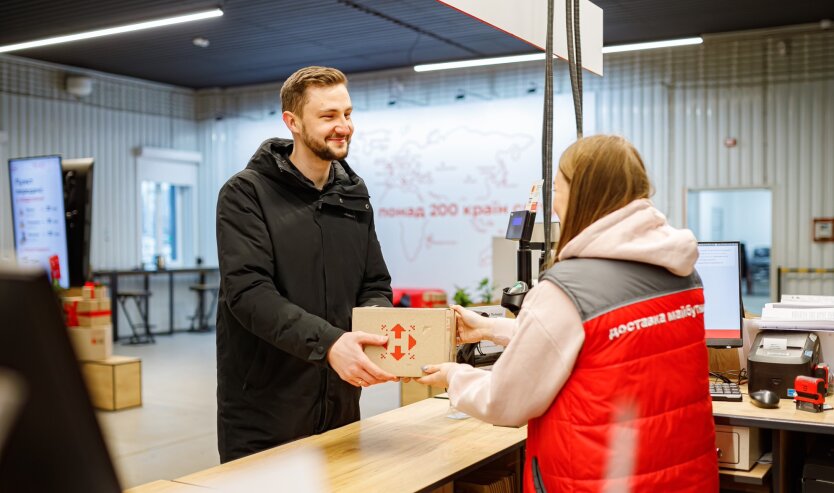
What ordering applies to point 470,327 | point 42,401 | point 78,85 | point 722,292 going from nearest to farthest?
point 42,401 → point 470,327 → point 722,292 → point 78,85

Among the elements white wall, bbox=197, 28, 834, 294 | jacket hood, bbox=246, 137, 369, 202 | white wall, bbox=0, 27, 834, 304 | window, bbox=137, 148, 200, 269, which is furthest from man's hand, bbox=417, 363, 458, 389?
window, bbox=137, 148, 200, 269

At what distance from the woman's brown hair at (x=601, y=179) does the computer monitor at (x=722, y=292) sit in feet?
4.80

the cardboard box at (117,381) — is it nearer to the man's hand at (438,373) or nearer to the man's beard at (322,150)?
the man's beard at (322,150)

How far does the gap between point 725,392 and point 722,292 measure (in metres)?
0.51

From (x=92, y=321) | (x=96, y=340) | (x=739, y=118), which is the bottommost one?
(x=96, y=340)

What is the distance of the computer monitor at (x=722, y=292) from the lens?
2922 mm

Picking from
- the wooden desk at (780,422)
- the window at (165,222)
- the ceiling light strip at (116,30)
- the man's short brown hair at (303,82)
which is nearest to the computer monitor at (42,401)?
the man's short brown hair at (303,82)

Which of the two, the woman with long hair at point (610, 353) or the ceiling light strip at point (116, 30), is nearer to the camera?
the woman with long hair at point (610, 353)

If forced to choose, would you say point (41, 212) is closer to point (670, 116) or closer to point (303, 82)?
point (303, 82)

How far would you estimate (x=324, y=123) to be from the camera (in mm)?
2285

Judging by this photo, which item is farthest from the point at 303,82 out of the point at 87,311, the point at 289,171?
the point at 87,311

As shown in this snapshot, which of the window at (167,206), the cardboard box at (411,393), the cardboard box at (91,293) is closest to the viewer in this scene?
the cardboard box at (411,393)

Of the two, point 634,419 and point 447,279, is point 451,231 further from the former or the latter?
point 634,419

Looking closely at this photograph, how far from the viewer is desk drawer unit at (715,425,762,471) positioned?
241 centimetres
